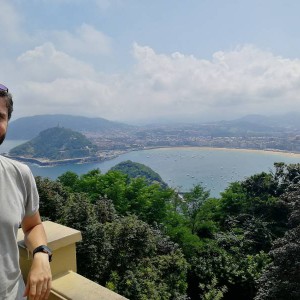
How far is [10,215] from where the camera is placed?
113 cm

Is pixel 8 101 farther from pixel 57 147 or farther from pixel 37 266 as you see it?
pixel 57 147

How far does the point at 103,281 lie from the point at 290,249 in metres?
4.91

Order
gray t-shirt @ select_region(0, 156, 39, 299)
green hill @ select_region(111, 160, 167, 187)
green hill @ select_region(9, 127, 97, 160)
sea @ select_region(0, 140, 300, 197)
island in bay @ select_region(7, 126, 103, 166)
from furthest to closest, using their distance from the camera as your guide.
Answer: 1. green hill @ select_region(9, 127, 97, 160)
2. island in bay @ select_region(7, 126, 103, 166)
3. sea @ select_region(0, 140, 300, 197)
4. green hill @ select_region(111, 160, 167, 187)
5. gray t-shirt @ select_region(0, 156, 39, 299)

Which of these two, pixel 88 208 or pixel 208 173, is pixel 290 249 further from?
pixel 208 173

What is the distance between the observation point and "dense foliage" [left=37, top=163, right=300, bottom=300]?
788cm

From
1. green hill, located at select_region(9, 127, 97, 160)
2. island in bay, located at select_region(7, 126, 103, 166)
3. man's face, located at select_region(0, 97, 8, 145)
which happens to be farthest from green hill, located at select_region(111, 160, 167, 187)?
man's face, located at select_region(0, 97, 8, 145)

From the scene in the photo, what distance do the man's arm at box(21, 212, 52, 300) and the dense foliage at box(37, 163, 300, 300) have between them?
6319mm

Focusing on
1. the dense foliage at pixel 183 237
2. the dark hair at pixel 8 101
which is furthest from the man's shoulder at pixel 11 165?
the dense foliage at pixel 183 237

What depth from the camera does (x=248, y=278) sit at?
11.9 m

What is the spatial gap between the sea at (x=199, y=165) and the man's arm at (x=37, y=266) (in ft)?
210

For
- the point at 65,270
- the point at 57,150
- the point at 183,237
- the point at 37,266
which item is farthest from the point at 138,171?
the point at 57,150

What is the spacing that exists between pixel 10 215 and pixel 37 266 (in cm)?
33

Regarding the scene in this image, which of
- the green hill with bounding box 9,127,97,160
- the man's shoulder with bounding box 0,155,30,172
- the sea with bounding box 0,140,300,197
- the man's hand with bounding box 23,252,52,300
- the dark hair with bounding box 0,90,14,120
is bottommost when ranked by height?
the sea with bounding box 0,140,300,197

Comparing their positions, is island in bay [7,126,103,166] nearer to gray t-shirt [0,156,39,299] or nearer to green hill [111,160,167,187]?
green hill [111,160,167,187]
